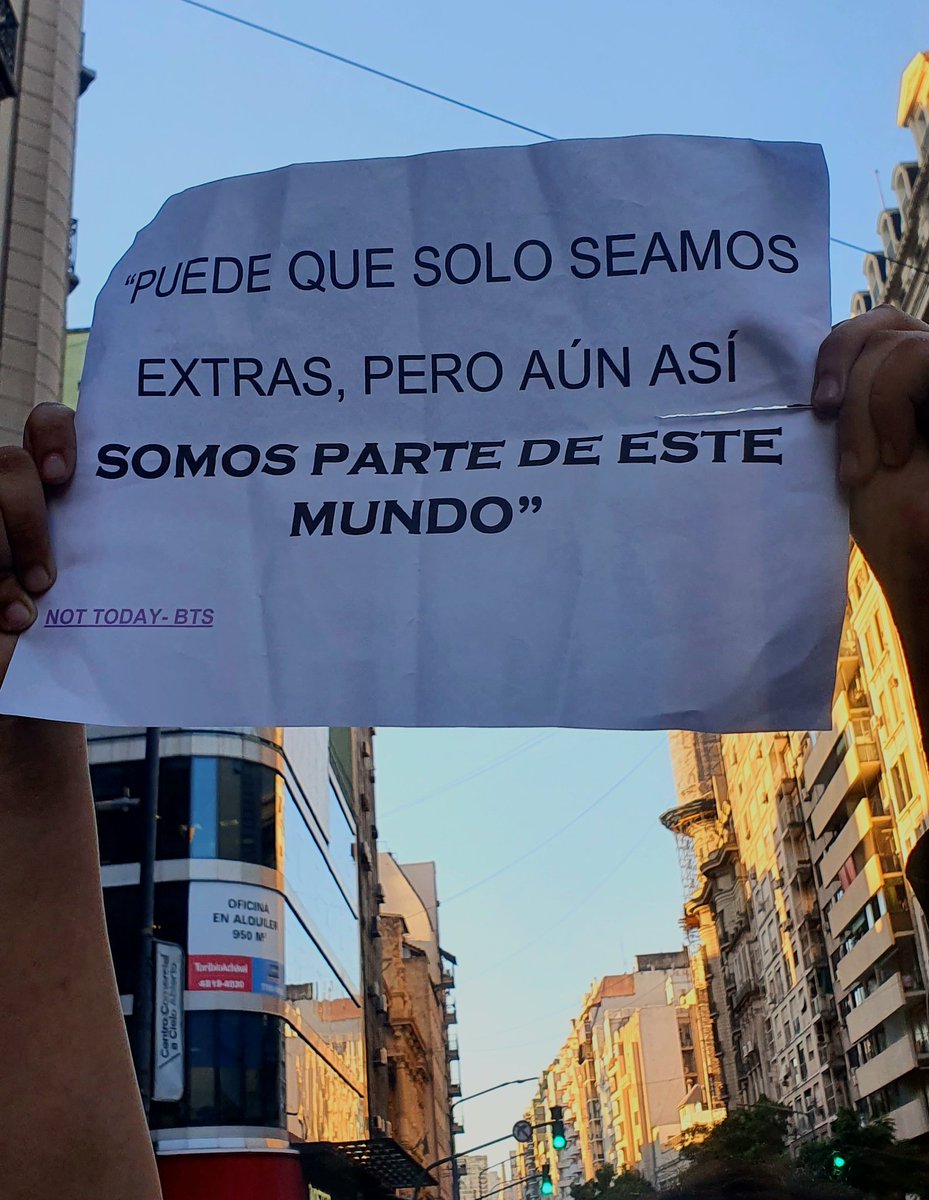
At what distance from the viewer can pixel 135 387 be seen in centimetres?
220

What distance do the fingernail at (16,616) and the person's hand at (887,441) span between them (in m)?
1.26

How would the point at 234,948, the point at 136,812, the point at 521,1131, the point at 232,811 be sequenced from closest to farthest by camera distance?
the point at 234,948 < the point at 136,812 < the point at 232,811 < the point at 521,1131

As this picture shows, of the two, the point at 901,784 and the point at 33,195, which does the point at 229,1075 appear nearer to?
the point at 33,195

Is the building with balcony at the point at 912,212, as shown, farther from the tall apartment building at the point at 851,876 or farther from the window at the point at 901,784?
the window at the point at 901,784

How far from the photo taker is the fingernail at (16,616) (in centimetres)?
194

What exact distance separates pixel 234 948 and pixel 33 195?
14.1m

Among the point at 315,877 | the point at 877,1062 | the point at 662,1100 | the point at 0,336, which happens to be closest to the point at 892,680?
the point at 877,1062

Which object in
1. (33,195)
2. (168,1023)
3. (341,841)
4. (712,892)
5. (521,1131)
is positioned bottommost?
(521,1131)

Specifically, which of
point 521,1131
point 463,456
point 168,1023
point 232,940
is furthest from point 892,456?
point 521,1131

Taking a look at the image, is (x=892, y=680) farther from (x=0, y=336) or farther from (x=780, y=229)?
(x=780, y=229)

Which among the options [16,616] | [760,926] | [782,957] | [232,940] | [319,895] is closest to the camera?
[16,616]

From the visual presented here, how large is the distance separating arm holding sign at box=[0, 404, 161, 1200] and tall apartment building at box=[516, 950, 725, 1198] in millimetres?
95161

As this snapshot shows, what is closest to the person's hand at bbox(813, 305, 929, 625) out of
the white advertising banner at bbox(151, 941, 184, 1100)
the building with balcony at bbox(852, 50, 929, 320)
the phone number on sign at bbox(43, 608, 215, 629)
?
the phone number on sign at bbox(43, 608, 215, 629)

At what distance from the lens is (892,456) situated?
68.0 inches
